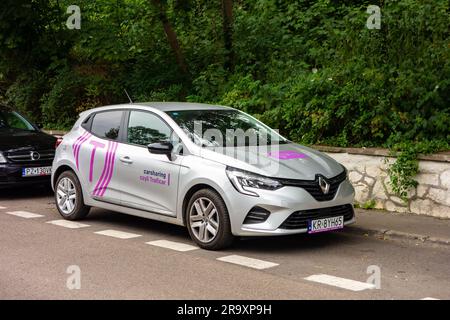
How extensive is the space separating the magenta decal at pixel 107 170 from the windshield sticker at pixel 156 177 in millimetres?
638

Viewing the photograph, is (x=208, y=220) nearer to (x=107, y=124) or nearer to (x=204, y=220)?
(x=204, y=220)

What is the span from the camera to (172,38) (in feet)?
50.0

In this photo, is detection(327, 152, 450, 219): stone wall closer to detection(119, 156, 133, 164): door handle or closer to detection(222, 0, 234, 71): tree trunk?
detection(119, 156, 133, 164): door handle

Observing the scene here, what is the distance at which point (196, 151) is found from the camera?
7816mm

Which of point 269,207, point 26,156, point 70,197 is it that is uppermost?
point 26,156

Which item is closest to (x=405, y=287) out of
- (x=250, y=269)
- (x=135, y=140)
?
(x=250, y=269)

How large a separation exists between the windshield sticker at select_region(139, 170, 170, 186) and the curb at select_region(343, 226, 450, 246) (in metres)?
2.53

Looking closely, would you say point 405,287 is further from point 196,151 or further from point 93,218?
point 93,218

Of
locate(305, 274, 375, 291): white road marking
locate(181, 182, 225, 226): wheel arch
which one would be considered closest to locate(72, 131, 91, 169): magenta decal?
locate(181, 182, 225, 226): wheel arch

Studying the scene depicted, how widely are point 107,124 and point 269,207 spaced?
3.08m

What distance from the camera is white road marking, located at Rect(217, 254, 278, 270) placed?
22.7 ft

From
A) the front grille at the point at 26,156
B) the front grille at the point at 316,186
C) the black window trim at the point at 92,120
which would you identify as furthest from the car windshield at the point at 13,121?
the front grille at the point at 316,186

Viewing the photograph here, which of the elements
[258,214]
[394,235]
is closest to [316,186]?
[258,214]

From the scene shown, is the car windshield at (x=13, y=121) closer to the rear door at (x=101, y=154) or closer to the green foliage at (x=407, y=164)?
the rear door at (x=101, y=154)
